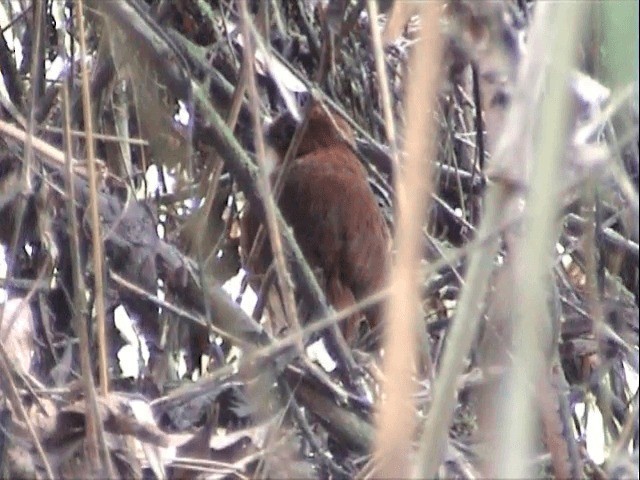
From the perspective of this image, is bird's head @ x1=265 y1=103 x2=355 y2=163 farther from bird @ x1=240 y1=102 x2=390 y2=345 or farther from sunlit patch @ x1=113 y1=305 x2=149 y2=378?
sunlit patch @ x1=113 y1=305 x2=149 y2=378

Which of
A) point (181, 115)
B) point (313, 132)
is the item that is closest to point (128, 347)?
point (181, 115)

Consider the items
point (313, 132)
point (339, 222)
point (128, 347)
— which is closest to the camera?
point (128, 347)

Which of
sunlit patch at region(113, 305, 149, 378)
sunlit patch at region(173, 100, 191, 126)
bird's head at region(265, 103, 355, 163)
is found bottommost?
sunlit patch at region(113, 305, 149, 378)

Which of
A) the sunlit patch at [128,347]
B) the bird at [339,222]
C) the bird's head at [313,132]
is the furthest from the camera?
the bird at [339,222]

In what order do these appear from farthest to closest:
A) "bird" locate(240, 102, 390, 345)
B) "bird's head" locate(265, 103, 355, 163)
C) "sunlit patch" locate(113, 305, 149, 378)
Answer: "bird" locate(240, 102, 390, 345)
"bird's head" locate(265, 103, 355, 163)
"sunlit patch" locate(113, 305, 149, 378)

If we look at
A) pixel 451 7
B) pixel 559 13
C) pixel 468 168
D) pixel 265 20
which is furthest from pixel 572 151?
pixel 468 168

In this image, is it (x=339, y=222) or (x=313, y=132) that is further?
(x=313, y=132)

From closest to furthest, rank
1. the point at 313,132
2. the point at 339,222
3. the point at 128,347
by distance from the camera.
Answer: the point at 128,347 < the point at 339,222 < the point at 313,132

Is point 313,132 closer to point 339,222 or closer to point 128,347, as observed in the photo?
point 339,222

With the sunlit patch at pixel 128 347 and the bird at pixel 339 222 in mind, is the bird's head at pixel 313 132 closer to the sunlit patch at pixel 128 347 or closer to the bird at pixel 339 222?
the bird at pixel 339 222

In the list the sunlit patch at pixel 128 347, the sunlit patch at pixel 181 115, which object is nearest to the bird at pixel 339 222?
the sunlit patch at pixel 181 115

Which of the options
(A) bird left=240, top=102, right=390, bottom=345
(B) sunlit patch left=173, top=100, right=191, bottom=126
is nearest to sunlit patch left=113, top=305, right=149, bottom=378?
(B) sunlit patch left=173, top=100, right=191, bottom=126

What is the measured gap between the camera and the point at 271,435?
0.97 m

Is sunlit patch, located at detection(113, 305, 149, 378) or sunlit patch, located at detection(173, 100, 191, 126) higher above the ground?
sunlit patch, located at detection(173, 100, 191, 126)
